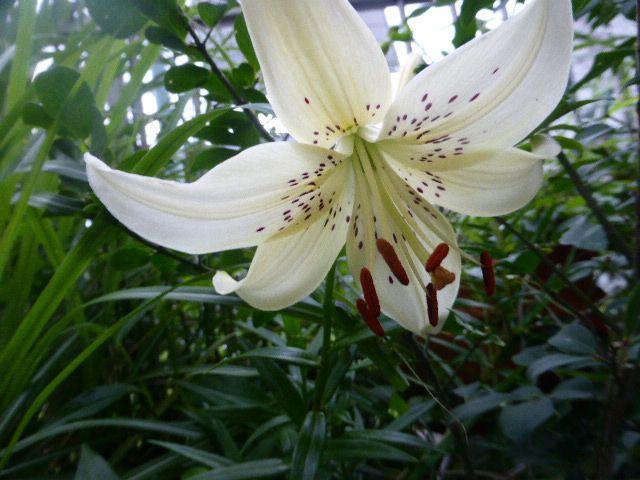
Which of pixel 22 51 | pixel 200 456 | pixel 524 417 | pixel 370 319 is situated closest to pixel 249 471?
pixel 200 456

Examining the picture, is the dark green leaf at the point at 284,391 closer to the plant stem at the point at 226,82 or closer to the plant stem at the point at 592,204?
the plant stem at the point at 226,82

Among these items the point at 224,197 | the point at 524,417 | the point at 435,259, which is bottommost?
the point at 524,417

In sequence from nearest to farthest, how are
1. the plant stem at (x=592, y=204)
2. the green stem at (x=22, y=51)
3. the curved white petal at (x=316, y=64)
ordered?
the curved white petal at (x=316, y=64), the plant stem at (x=592, y=204), the green stem at (x=22, y=51)

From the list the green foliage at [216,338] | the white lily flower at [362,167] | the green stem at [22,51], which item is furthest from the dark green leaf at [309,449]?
the green stem at [22,51]

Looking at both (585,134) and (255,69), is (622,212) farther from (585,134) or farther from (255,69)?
(255,69)

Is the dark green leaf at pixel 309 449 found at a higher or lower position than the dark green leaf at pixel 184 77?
lower

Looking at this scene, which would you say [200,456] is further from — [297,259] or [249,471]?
[297,259]
